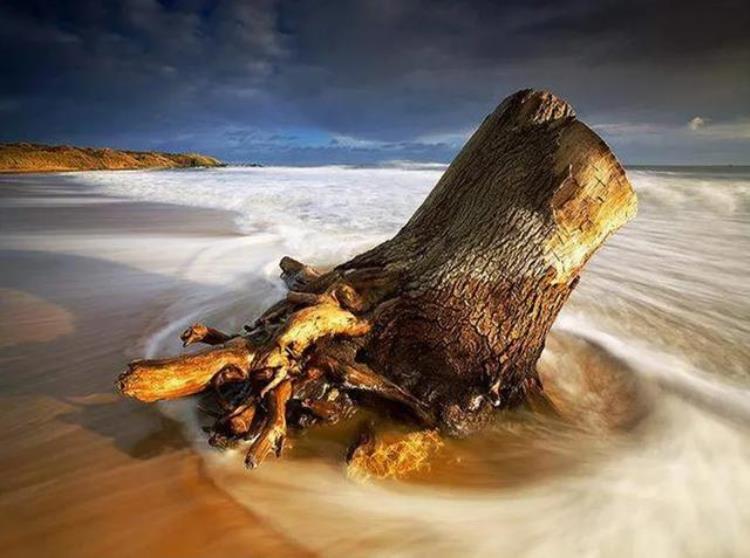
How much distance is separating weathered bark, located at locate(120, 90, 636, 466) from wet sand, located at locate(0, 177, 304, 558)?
2.01ft

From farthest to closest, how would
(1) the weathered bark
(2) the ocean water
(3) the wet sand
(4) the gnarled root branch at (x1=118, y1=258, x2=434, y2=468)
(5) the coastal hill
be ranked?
1. (5) the coastal hill
2. (1) the weathered bark
3. (4) the gnarled root branch at (x1=118, y1=258, x2=434, y2=468)
4. (2) the ocean water
5. (3) the wet sand

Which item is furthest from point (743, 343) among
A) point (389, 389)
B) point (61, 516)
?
point (61, 516)

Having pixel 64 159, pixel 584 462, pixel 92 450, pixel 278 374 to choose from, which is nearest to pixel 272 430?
pixel 278 374

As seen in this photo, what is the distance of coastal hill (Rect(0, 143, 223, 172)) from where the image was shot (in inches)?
1916

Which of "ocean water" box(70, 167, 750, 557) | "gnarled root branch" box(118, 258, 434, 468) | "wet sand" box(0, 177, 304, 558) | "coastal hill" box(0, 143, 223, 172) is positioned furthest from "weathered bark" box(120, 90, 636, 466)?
"coastal hill" box(0, 143, 223, 172)

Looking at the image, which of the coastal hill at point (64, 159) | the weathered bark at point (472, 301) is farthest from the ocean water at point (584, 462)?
the coastal hill at point (64, 159)

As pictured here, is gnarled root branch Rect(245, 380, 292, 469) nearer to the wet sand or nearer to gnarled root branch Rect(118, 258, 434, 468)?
gnarled root branch Rect(118, 258, 434, 468)

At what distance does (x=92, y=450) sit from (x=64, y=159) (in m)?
67.0

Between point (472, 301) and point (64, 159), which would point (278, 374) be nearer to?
point (472, 301)

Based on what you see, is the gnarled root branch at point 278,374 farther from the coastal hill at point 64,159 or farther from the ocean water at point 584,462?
the coastal hill at point 64,159

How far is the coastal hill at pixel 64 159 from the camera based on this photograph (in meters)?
48.7

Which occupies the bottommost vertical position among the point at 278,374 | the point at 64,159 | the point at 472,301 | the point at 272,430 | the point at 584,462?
the point at 64,159

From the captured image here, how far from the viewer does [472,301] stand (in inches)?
116

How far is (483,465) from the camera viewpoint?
2.64 metres
